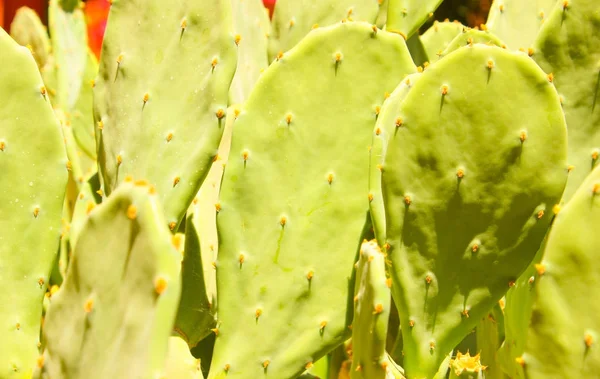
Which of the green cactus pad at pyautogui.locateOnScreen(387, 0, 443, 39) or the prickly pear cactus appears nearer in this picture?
the prickly pear cactus

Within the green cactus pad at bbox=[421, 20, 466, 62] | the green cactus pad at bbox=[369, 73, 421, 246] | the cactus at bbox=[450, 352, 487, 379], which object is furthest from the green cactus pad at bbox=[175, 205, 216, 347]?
the green cactus pad at bbox=[421, 20, 466, 62]

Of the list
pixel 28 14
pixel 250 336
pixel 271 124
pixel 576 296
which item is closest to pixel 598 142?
pixel 576 296

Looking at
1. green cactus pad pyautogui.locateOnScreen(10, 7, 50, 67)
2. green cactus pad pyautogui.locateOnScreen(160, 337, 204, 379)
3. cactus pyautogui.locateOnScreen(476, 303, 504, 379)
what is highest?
green cactus pad pyautogui.locateOnScreen(10, 7, 50, 67)

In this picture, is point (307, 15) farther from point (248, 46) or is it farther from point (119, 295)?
point (119, 295)

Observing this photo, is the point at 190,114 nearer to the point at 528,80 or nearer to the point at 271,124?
the point at 271,124

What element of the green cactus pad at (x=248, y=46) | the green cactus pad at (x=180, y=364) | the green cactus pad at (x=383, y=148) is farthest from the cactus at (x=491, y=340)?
the green cactus pad at (x=248, y=46)

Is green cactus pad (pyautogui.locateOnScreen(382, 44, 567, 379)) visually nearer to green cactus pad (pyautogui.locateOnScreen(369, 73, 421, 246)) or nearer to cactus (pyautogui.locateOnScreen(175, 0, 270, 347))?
green cactus pad (pyautogui.locateOnScreen(369, 73, 421, 246))

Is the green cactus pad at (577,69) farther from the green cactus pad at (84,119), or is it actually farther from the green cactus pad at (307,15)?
the green cactus pad at (84,119)

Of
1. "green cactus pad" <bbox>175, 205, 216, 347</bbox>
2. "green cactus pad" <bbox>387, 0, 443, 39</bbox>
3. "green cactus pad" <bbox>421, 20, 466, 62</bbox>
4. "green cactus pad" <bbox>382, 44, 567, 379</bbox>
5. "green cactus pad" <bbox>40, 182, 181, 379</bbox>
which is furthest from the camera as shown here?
"green cactus pad" <bbox>421, 20, 466, 62</bbox>
